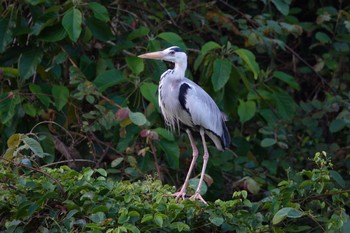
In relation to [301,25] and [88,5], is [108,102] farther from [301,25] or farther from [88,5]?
[301,25]

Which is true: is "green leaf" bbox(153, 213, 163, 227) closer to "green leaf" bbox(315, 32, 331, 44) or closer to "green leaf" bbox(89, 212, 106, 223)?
"green leaf" bbox(89, 212, 106, 223)

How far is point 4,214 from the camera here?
4441mm

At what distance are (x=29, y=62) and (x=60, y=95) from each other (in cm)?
30

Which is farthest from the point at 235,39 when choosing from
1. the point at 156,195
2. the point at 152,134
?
the point at 156,195

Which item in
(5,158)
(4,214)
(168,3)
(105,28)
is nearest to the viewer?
(4,214)

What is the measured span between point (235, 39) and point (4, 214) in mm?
3519

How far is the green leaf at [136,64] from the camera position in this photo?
5.88 meters

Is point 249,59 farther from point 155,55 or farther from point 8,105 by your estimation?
point 8,105

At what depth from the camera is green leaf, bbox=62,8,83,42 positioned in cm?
561

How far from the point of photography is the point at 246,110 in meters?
6.44

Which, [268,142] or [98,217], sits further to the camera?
[268,142]

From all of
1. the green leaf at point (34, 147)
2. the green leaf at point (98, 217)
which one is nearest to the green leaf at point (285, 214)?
the green leaf at point (98, 217)

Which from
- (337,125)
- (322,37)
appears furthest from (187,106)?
(322,37)

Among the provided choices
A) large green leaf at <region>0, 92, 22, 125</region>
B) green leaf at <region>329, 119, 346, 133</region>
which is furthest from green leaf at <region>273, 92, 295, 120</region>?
large green leaf at <region>0, 92, 22, 125</region>
